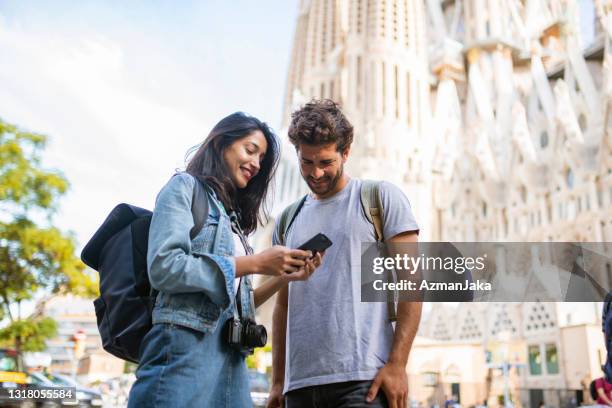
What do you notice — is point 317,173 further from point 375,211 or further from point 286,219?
point 286,219

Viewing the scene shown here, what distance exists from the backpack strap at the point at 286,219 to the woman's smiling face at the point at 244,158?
309 millimetres

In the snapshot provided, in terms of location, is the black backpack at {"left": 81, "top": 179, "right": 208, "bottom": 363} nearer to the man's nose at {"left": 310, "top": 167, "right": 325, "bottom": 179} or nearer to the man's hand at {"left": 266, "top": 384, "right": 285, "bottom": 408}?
the man's nose at {"left": 310, "top": 167, "right": 325, "bottom": 179}

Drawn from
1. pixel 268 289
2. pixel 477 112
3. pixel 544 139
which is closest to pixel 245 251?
pixel 268 289

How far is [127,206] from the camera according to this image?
1896 mm

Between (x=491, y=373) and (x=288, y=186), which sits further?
(x=288, y=186)

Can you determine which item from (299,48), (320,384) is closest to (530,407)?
(320,384)

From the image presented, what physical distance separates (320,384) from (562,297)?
5.40 feet

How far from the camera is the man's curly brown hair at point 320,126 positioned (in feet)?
6.70

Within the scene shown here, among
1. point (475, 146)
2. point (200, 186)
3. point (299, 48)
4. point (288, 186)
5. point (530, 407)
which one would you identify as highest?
point (299, 48)

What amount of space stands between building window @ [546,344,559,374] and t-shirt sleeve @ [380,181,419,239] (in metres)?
19.2

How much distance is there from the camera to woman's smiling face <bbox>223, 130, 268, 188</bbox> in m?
2.08

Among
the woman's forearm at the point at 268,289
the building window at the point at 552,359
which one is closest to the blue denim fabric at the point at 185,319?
the woman's forearm at the point at 268,289

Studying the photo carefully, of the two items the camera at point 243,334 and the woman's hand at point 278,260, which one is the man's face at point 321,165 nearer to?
the woman's hand at point 278,260

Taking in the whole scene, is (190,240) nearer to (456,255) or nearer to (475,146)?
(456,255)
